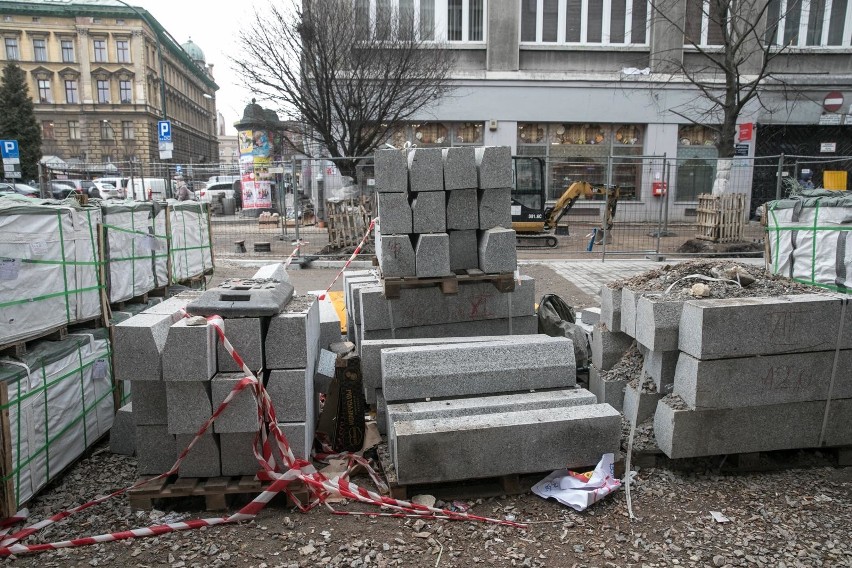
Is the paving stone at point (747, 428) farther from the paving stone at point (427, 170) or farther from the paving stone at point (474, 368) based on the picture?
the paving stone at point (427, 170)

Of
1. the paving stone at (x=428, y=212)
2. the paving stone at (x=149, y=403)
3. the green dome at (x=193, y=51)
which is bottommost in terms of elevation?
the paving stone at (x=149, y=403)

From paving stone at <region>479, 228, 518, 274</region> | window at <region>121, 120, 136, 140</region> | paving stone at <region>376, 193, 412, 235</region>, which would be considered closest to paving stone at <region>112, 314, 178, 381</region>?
paving stone at <region>376, 193, 412, 235</region>

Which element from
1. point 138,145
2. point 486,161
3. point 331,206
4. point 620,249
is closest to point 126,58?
point 138,145

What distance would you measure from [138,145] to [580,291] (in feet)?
212

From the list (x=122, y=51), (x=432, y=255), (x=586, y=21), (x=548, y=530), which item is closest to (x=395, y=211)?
(x=432, y=255)

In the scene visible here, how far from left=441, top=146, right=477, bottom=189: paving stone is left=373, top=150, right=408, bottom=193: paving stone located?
40cm

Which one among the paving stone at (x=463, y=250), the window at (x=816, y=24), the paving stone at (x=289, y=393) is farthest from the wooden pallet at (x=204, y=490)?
the window at (x=816, y=24)

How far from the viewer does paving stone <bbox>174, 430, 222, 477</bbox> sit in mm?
4086

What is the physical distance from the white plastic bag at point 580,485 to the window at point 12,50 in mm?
80434

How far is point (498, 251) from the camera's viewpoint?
5531 millimetres

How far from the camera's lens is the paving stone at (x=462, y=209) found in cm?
554

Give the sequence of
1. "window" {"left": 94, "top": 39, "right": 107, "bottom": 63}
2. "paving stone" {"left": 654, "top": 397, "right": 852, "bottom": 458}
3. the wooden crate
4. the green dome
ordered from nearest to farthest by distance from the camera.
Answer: "paving stone" {"left": 654, "top": 397, "right": 852, "bottom": 458}, the wooden crate, "window" {"left": 94, "top": 39, "right": 107, "bottom": 63}, the green dome

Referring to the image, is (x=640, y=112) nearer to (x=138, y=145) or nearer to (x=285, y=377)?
(x=285, y=377)

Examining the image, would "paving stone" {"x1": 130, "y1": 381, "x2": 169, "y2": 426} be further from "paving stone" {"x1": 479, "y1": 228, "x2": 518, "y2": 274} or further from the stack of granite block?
"paving stone" {"x1": 479, "y1": 228, "x2": 518, "y2": 274}
